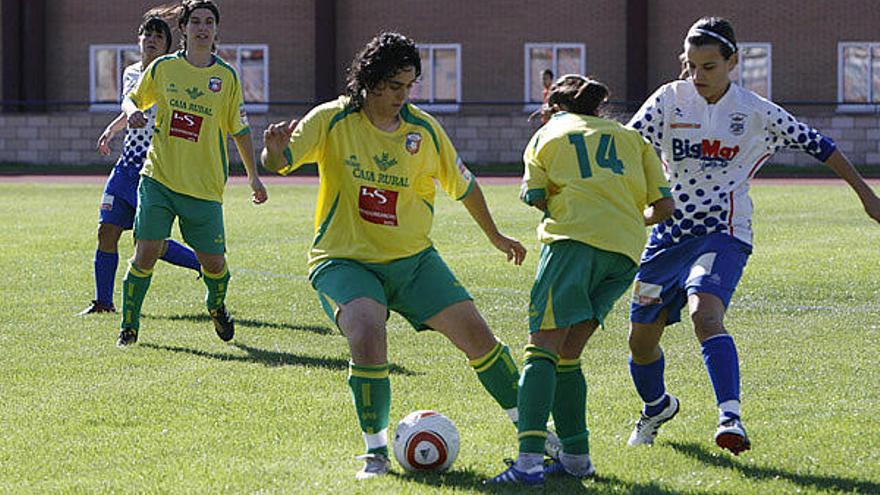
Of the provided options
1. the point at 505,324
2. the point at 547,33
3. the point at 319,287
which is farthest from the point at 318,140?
the point at 547,33

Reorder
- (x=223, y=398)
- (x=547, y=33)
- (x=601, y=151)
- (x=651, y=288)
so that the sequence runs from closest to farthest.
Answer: (x=601, y=151) → (x=651, y=288) → (x=223, y=398) → (x=547, y=33)

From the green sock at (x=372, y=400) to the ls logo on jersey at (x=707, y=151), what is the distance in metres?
1.65

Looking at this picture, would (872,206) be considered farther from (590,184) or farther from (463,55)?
(463,55)

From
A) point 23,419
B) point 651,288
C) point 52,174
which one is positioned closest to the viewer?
point 651,288

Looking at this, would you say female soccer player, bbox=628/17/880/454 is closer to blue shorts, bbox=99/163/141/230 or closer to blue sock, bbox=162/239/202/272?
blue shorts, bbox=99/163/141/230

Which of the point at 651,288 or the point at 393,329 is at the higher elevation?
the point at 651,288

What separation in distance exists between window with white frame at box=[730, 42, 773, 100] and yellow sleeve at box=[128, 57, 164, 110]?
27.8 m

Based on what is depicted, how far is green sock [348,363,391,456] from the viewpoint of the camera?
604 cm

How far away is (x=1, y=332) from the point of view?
10242 mm

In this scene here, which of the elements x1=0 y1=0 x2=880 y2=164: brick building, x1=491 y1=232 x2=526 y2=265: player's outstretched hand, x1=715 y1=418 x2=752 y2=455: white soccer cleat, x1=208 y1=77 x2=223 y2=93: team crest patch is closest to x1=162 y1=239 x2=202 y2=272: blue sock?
x1=208 y1=77 x2=223 y2=93: team crest patch

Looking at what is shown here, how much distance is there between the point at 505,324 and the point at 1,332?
353 centimetres

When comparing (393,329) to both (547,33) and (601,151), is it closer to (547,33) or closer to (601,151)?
(601,151)

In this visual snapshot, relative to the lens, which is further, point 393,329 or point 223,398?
point 393,329

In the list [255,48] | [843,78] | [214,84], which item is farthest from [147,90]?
[843,78]
